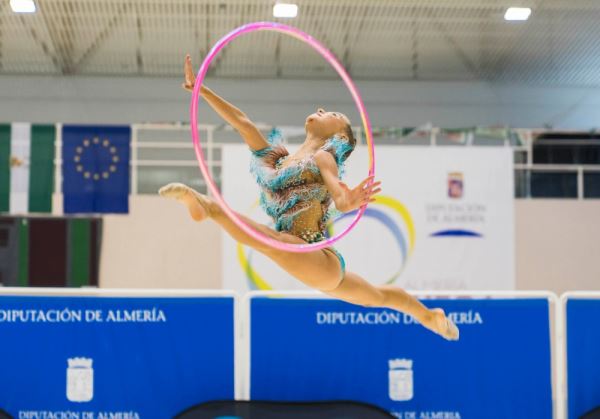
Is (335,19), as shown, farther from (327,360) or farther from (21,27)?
(327,360)

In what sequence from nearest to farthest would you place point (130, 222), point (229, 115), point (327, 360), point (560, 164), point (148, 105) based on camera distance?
point (229, 115)
point (327, 360)
point (130, 222)
point (560, 164)
point (148, 105)

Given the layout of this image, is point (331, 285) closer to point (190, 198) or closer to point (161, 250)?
point (190, 198)

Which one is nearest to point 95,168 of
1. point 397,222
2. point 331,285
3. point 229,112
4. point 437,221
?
point 397,222

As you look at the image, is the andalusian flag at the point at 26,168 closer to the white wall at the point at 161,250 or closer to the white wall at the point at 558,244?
the white wall at the point at 161,250

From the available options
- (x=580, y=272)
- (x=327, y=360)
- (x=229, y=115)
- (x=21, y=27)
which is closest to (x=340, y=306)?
(x=327, y=360)

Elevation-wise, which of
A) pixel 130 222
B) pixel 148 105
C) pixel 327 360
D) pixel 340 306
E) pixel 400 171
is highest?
Answer: pixel 148 105

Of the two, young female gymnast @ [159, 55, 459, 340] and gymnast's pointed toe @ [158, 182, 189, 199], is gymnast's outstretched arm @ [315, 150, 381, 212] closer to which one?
young female gymnast @ [159, 55, 459, 340]

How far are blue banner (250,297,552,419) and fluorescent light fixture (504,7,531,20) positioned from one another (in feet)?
19.7

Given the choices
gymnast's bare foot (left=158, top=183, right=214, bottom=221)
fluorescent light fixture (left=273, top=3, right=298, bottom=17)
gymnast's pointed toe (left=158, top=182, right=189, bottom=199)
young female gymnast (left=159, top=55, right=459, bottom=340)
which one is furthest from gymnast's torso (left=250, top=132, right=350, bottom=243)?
fluorescent light fixture (left=273, top=3, right=298, bottom=17)

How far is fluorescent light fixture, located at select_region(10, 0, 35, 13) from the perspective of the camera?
27.3 ft

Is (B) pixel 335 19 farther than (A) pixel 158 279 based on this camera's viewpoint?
Yes

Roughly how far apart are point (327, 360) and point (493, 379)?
867mm

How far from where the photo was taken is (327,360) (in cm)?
366

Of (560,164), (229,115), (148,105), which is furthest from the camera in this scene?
(148,105)
